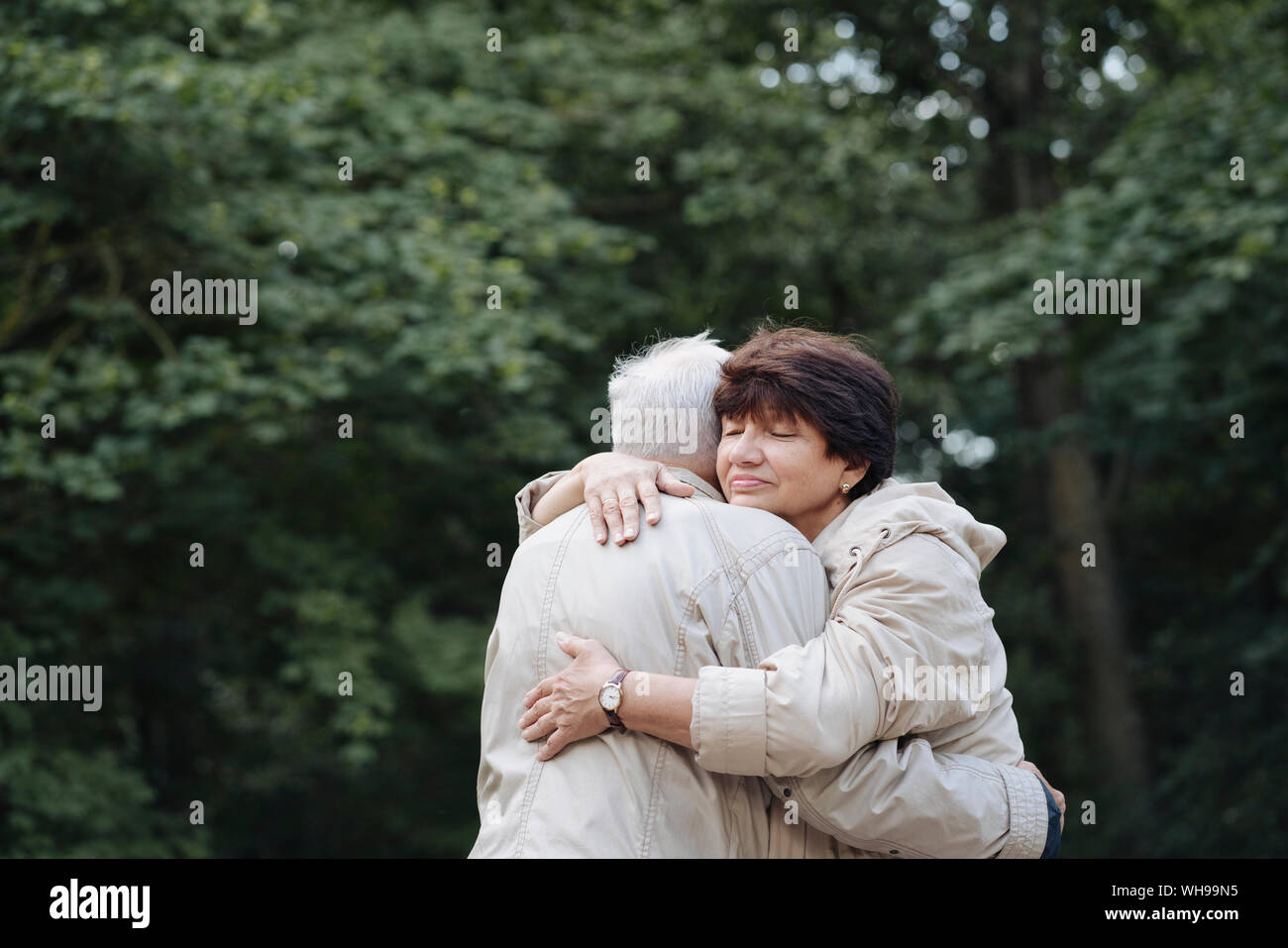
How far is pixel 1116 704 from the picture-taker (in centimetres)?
1061

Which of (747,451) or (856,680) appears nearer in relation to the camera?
(856,680)

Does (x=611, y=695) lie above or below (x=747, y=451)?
below

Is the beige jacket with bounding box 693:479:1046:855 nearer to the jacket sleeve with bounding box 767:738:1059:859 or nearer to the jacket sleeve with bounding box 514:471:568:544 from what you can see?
the jacket sleeve with bounding box 767:738:1059:859

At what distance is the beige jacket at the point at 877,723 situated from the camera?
182 cm

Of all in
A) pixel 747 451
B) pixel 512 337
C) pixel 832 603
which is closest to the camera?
pixel 832 603

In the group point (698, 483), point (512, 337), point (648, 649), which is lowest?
point (648, 649)

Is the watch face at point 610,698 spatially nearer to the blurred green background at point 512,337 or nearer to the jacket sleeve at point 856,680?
the jacket sleeve at point 856,680

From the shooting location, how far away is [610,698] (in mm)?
1844

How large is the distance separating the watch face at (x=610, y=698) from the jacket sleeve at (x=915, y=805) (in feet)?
0.88

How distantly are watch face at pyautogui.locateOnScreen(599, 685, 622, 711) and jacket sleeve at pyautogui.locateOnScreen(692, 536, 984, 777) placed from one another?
11 centimetres

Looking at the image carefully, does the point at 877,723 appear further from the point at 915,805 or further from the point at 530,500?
the point at 530,500

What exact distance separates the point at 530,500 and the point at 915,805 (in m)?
0.92

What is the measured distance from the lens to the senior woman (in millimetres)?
1823

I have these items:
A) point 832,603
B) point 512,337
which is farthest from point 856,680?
point 512,337
